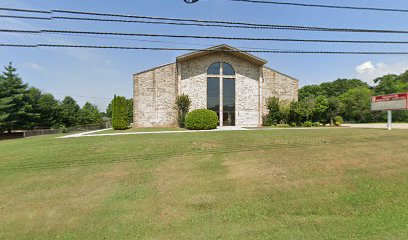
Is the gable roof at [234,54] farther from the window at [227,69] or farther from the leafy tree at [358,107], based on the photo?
the leafy tree at [358,107]

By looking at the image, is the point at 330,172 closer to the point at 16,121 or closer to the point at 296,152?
the point at 296,152

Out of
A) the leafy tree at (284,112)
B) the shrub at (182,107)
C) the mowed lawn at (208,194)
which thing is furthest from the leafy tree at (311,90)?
the mowed lawn at (208,194)

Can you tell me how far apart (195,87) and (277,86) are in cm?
1233

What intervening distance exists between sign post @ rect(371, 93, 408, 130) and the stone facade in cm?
1189

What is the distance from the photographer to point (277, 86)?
1160 inches

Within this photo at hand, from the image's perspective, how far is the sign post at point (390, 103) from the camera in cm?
1731

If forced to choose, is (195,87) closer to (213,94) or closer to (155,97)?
(213,94)

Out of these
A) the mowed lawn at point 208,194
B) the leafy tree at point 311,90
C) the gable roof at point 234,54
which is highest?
the leafy tree at point 311,90

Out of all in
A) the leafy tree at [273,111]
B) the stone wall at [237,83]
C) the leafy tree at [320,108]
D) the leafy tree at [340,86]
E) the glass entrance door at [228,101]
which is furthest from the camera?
the leafy tree at [340,86]

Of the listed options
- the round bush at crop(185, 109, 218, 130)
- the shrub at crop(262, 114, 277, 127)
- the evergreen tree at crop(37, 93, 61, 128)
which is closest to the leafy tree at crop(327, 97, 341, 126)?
the shrub at crop(262, 114, 277, 127)

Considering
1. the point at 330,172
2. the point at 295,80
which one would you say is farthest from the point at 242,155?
the point at 295,80

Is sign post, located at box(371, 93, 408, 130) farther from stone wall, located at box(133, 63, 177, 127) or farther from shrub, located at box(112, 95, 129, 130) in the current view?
shrub, located at box(112, 95, 129, 130)

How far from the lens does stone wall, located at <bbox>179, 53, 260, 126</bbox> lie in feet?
88.6

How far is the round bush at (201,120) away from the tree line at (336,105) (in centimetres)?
967
